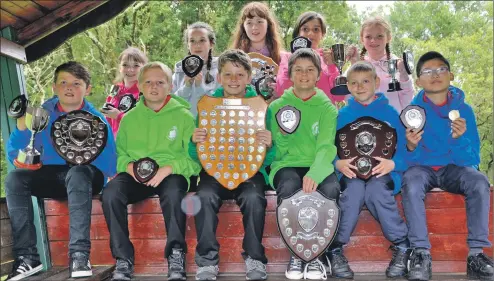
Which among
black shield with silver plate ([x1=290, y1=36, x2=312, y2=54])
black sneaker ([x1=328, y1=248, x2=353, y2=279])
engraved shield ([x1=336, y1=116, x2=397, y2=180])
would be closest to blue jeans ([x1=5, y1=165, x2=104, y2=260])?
black sneaker ([x1=328, y1=248, x2=353, y2=279])

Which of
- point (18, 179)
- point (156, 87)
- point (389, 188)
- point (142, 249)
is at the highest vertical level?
point (156, 87)

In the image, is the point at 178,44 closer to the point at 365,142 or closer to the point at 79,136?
the point at 79,136

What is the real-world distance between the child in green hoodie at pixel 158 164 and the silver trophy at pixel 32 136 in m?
0.58

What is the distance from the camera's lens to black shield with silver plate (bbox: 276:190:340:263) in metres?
3.60

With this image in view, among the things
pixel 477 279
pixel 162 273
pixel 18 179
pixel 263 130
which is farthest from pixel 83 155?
pixel 477 279

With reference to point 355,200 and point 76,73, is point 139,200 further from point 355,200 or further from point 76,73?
point 355,200

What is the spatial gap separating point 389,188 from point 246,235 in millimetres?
1087

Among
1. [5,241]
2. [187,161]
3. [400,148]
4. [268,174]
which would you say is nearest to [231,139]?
[187,161]

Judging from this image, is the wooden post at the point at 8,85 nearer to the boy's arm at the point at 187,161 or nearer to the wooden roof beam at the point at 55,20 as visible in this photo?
the wooden roof beam at the point at 55,20

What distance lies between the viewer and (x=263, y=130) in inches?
155

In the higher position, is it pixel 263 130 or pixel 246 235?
pixel 263 130

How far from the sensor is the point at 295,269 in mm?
3656

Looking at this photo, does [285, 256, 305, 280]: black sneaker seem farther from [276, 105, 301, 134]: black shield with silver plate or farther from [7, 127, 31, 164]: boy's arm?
[7, 127, 31, 164]: boy's arm

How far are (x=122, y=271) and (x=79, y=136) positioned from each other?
3.63ft
